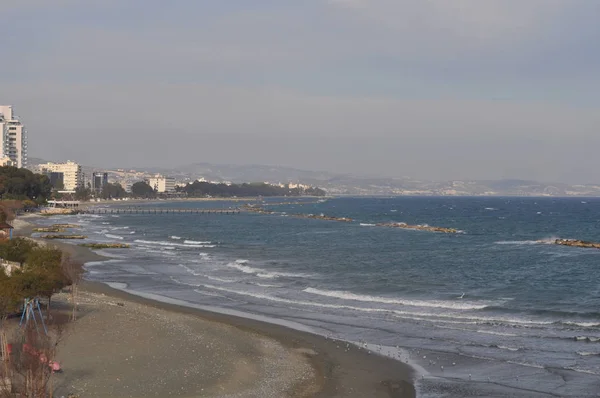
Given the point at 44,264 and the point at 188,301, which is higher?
the point at 44,264

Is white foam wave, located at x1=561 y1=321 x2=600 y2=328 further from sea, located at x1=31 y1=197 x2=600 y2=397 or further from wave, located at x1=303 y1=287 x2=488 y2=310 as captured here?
wave, located at x1=303 y1=287 x2=488 y2=310

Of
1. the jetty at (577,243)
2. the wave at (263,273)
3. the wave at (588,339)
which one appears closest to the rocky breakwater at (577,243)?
the jetty at (577,243)

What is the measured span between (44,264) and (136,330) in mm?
4930

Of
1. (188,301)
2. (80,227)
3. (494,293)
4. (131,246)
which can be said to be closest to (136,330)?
(188,301)

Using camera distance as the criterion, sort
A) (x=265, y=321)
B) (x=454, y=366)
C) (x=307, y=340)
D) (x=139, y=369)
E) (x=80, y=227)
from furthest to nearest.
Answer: (x=80, y=227) → (x=265, y=321) → (x=307, y=340) → (x=454, y=366) → (x=139, y=369)

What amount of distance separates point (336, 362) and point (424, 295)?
1596cm

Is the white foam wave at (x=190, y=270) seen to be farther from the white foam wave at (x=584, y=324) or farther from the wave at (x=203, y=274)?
the white foam wave at (x=584, y=324)

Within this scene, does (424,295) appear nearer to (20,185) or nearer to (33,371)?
(33,371)

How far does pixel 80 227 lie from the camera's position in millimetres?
101750

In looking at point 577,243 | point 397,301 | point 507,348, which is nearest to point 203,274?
point 397,301

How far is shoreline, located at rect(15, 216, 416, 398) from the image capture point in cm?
2106

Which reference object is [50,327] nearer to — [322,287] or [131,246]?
[322,287]

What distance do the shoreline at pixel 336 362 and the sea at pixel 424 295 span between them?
0.68 meters

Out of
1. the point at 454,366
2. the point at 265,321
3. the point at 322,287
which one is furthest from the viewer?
the point at 322,287
